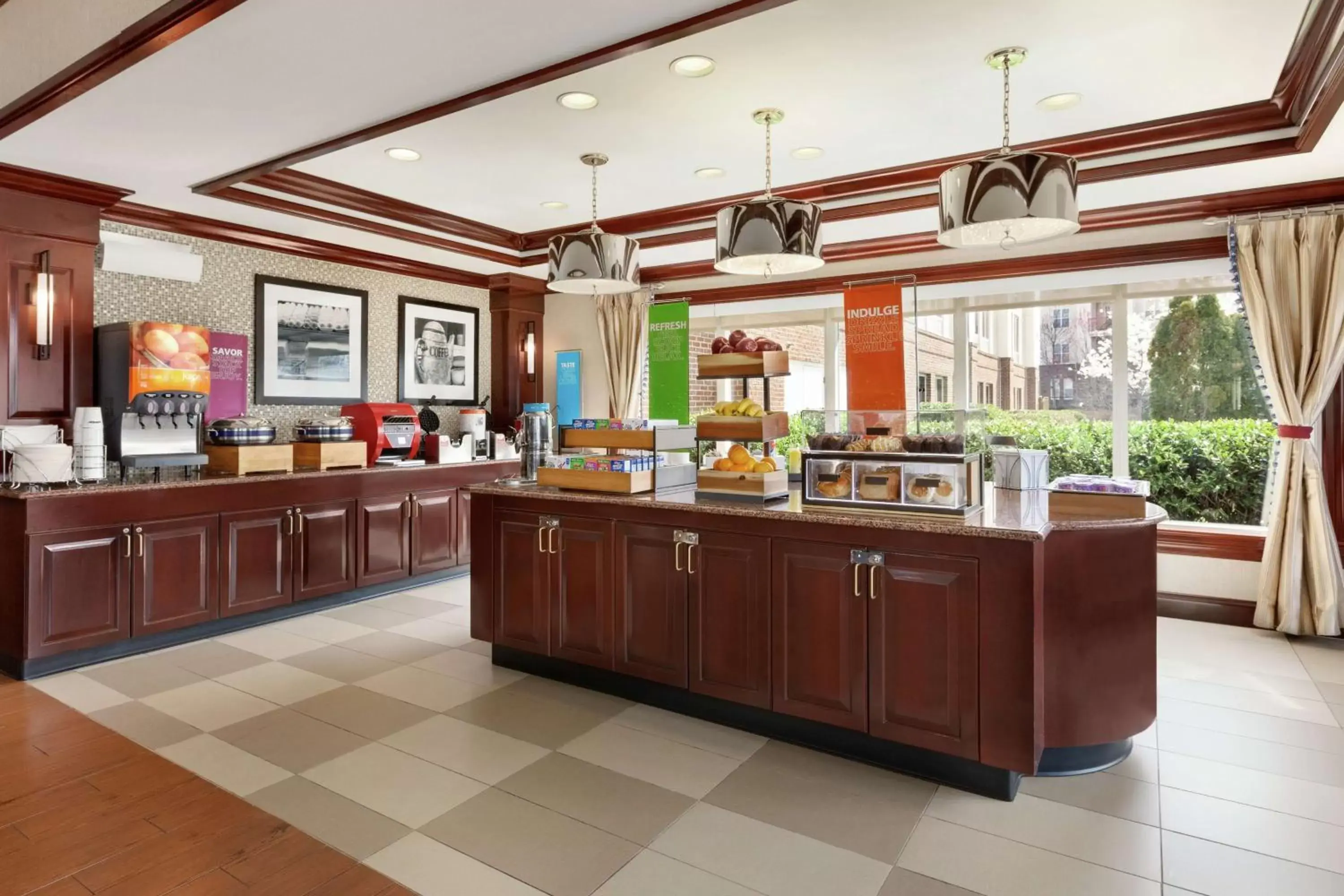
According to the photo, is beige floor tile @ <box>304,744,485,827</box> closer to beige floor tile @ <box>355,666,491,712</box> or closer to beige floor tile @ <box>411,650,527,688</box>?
beige floor tile @ <box>355,666,491,712</box>

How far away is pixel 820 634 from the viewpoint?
3.14 metres

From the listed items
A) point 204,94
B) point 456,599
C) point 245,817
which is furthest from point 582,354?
point 245,817

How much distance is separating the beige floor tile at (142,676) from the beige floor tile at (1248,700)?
5.13 meters

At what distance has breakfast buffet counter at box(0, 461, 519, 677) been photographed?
4.09 meters

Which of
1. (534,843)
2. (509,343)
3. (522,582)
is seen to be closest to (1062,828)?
(534,843)

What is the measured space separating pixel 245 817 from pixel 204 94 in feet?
10.1

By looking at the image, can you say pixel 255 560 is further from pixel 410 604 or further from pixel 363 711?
pixel 363 711

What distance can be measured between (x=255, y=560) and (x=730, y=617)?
347 centimetres

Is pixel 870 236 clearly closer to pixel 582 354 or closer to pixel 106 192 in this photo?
pixel 582 354

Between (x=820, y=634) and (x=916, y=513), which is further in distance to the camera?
(x=820, y=634)

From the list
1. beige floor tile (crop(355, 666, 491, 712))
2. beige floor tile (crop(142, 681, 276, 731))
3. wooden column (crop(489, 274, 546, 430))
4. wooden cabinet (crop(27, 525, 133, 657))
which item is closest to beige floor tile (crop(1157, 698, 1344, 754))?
beige floor tile (crop(355, 666, 491, 712))

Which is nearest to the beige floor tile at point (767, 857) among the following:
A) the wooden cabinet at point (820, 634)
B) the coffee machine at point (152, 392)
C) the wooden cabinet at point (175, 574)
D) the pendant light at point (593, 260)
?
the wooden cabinet at point (820, 634)

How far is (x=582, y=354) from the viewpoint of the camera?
799cm

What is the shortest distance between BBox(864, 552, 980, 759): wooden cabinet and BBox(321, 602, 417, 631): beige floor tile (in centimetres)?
345
